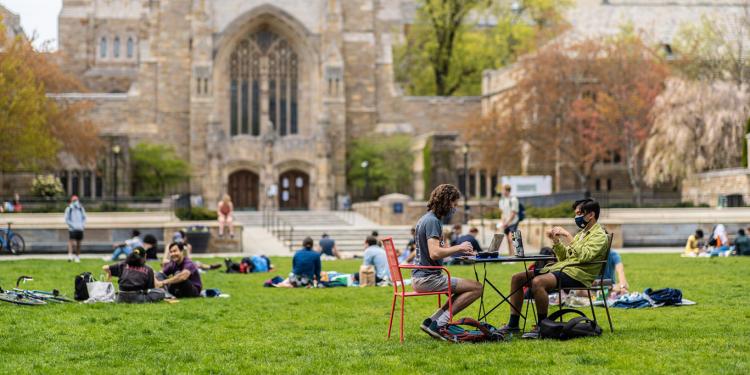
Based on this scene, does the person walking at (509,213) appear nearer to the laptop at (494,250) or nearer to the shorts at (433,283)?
the laptop at (494,250)

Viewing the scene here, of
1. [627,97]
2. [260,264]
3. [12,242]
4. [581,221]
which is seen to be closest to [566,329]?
[581,221]

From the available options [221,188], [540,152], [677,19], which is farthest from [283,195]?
[677,19]

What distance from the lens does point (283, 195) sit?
58.7 m

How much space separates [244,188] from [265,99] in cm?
546

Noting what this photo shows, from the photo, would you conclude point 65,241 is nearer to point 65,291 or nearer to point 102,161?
point 65,291

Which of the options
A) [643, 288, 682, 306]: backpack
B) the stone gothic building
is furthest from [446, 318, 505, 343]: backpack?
the stone gothic building

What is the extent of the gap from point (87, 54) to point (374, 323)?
222ft

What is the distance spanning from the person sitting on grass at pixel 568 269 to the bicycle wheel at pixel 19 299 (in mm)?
6975

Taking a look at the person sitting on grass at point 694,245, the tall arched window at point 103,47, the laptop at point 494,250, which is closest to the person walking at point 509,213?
the person sitting on grass at point 694,245

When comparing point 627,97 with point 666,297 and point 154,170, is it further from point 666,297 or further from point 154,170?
point 666,297

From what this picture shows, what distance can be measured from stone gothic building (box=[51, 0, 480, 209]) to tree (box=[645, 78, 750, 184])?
16026mm

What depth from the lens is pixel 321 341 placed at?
1149 cm

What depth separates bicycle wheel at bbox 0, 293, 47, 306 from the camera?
1502 centimetres

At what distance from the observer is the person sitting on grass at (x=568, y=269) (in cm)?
1148
